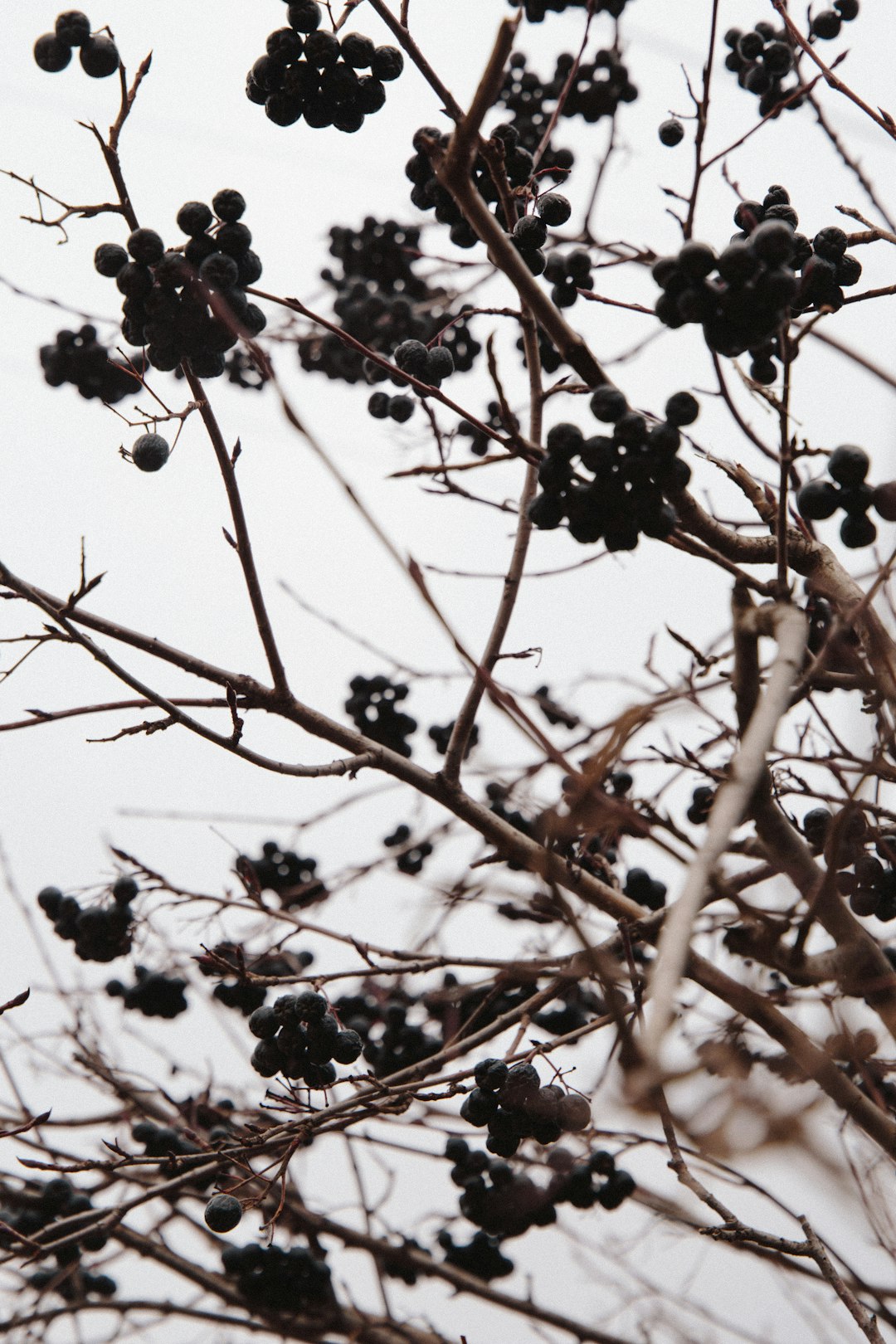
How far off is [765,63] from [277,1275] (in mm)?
5174

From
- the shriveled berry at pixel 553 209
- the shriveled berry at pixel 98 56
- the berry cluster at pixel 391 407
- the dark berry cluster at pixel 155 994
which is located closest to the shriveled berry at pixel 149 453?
the shriveled berry at pixel 98 56

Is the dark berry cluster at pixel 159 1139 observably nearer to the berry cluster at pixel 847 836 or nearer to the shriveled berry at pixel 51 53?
the berry cluster at pixel 847 836

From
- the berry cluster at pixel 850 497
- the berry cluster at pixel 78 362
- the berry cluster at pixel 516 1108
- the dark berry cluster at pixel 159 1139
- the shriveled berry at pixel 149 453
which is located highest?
the berry cluster at pixel 78 362

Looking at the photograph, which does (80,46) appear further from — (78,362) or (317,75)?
(78,362)

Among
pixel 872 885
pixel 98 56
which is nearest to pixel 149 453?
pixel 98 56

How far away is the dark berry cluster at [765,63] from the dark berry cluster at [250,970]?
12.2 feet

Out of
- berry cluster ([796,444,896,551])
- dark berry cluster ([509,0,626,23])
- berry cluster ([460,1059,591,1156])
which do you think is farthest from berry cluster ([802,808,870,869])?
dark berry cluster ([509,0,626,23])

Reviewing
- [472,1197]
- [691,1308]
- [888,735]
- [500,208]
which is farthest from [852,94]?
[691,1308]

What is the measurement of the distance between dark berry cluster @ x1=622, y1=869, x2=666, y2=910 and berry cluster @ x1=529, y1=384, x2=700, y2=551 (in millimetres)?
1895

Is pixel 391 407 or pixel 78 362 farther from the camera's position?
pixel 78 362

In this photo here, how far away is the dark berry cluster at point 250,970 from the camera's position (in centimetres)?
323

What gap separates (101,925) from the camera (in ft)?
12.2

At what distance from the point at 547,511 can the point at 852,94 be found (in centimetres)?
165

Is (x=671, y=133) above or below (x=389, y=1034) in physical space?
above
